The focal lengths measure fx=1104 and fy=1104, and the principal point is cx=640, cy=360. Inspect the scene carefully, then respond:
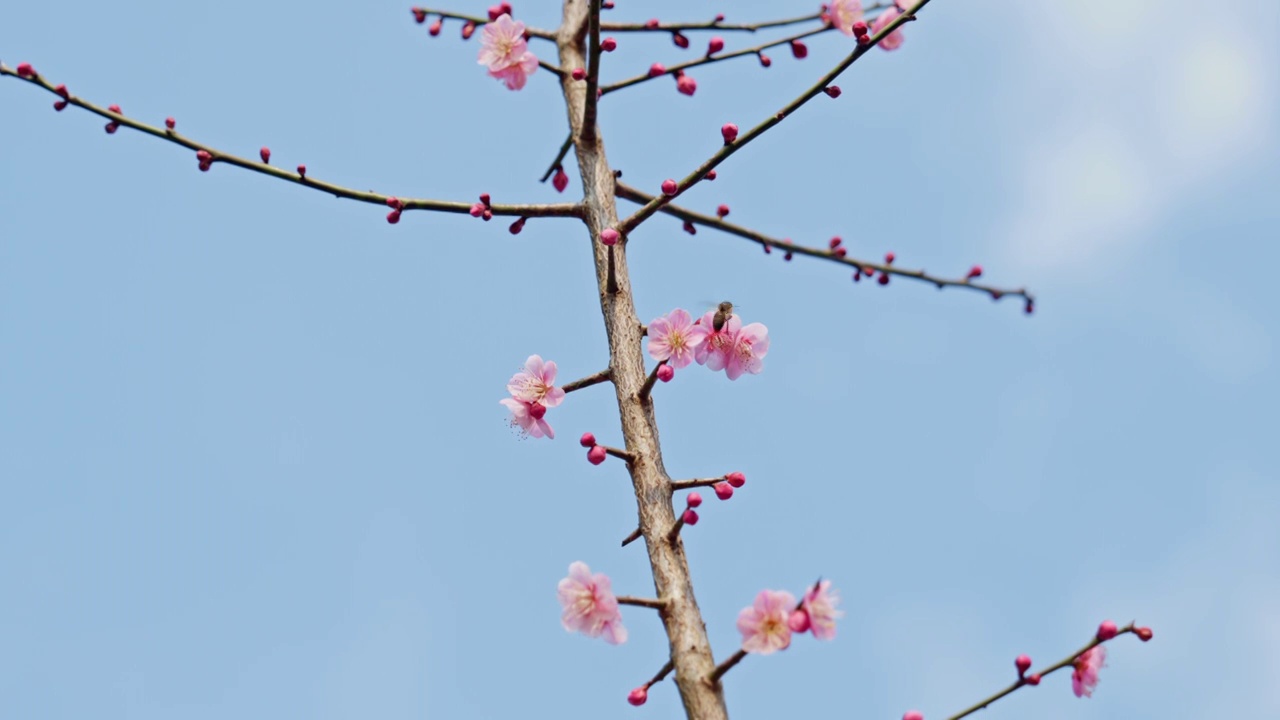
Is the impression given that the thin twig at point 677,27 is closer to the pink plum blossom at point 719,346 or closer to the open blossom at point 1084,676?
the pink plum blossom at point 719,346

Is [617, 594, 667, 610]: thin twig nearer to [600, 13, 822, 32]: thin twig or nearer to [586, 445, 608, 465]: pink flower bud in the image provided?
[586, 445, 608, 465]: pink flower bud

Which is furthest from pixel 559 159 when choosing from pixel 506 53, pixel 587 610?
pixel 587 610

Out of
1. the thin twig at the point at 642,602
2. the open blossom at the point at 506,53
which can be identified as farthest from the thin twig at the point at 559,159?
the thin twig at the point at 642,602

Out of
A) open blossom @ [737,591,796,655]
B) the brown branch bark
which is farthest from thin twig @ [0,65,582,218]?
open blossom @ [737,591,796,655]

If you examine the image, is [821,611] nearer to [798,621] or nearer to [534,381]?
[798,621]

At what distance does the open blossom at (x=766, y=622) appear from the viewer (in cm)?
289

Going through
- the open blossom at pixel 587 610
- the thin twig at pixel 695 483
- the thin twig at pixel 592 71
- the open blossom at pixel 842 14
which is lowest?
the open blossom at pixel 587 610

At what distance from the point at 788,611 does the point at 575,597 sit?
0.67 m

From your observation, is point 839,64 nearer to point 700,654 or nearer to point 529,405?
point 529,405

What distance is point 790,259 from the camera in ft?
16.8

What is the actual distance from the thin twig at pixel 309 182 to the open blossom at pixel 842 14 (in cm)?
229

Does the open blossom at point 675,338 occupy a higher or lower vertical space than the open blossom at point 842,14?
lower

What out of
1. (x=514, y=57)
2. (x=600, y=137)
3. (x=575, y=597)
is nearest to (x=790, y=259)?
(x=600, y=137)

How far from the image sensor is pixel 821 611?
9.30 feet
